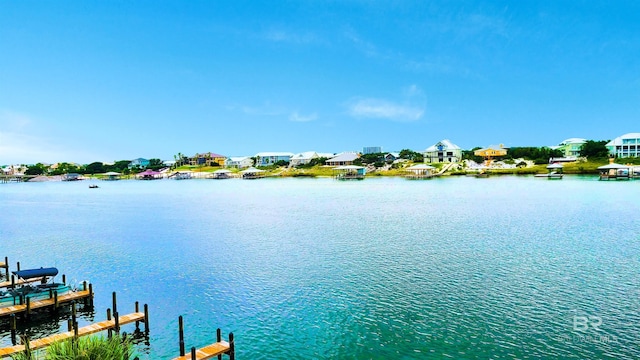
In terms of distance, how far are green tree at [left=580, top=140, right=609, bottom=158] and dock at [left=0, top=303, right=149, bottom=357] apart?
535 ft

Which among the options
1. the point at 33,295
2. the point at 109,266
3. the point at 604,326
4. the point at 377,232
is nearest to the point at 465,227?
the point at 377,232

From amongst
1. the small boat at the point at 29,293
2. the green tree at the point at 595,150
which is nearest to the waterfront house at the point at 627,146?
the green tree at the point at 595,150

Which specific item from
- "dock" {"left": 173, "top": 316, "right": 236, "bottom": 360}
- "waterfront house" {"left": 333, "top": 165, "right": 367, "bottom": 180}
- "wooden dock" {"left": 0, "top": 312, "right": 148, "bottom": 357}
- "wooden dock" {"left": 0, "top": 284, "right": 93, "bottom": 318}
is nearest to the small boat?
"wooden dock" {"left": 0, "top": 284, "right": 93, "bottom": 318}

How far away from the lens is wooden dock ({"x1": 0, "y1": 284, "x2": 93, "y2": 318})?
72.8 ft

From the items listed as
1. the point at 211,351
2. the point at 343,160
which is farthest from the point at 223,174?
the point at 211,351

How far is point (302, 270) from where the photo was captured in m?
31.0

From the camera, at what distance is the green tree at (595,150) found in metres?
148

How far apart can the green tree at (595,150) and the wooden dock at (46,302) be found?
16302cm

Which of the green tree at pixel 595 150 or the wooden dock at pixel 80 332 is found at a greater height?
the green tree at pixel 595 150

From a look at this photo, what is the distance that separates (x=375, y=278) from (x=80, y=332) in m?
16.8

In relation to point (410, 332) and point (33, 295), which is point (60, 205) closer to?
point (33, 295)

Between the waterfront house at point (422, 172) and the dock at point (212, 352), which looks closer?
the dock at point (212, 352)

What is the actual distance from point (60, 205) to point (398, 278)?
79697mm

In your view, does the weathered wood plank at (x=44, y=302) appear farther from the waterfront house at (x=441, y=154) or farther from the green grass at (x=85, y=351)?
the waterfront house at (x=441, y=154)
